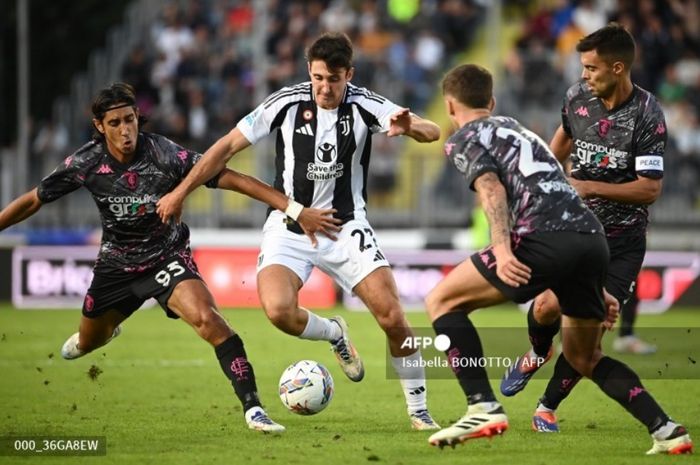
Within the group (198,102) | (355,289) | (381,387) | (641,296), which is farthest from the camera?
(198,102)

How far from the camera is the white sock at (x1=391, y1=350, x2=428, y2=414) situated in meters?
9.13

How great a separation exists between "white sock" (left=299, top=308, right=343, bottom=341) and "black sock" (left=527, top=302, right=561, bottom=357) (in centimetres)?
143

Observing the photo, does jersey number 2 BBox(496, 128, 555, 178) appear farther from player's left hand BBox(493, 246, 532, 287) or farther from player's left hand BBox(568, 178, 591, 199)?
player's left hand BBox(568, 178, 591, 199)

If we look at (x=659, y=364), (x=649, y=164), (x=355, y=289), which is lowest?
(x=659, y=364)

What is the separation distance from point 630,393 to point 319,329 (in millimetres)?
2454

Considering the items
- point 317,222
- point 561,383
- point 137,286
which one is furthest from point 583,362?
point 137,286

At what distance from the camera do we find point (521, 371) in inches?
369

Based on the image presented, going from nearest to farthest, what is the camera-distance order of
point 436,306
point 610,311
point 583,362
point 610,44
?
point 436,306
point 583,362
point 610,311
point 610,44

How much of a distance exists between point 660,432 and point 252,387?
9.08ft

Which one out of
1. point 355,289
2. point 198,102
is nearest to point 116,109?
point 355,289

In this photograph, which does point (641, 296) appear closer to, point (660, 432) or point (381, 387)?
point (381, 387)

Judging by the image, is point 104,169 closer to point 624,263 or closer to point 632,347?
point 624,263

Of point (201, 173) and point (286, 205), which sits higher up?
point (201, 173)

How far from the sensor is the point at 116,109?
30.5 feet
